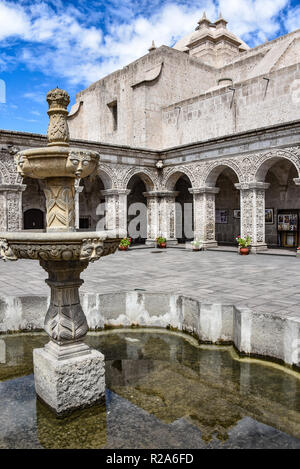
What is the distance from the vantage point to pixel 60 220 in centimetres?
419

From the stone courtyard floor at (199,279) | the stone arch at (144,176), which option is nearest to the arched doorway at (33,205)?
the stone arch at (144,176)

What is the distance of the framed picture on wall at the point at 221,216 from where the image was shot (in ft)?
69.1

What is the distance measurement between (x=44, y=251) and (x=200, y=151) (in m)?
15.1

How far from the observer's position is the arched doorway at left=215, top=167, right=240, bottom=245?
20391 mm

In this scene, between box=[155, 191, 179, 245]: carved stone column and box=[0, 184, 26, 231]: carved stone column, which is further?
box=[155, 191, 179, 245]: carved stone column

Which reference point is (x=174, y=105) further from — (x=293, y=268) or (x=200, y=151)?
(x=293, y=268)

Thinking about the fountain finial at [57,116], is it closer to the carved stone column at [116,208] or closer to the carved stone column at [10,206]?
the carved stone column at [10,206]

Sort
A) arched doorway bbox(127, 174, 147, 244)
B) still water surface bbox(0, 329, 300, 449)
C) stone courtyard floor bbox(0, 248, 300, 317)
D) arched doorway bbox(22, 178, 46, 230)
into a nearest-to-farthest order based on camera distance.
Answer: still water surface bbox(0, 329, 300, 449), stone courtyard floor bbox(0, 248, 300, 317), arched doorway bbox(22, 178, 46, 230), arched doorway bbox(127, 174, 147, 244)

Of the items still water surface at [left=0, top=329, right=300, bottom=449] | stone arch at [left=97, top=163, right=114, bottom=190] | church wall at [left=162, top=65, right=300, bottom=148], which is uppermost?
church wall at [left=162, top=65, right=300, bottom=148]

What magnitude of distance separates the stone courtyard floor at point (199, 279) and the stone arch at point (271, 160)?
378 cm

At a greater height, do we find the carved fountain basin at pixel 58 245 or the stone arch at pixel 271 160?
the stone arch at pixel 271 160

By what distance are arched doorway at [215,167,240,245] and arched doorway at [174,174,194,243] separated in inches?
76.2

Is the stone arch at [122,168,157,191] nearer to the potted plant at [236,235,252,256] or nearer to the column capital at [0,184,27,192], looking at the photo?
the column capital at [0,184,27,192]

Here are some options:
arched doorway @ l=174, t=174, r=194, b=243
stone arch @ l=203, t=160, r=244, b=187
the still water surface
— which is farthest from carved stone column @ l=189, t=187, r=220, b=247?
the still water surface
